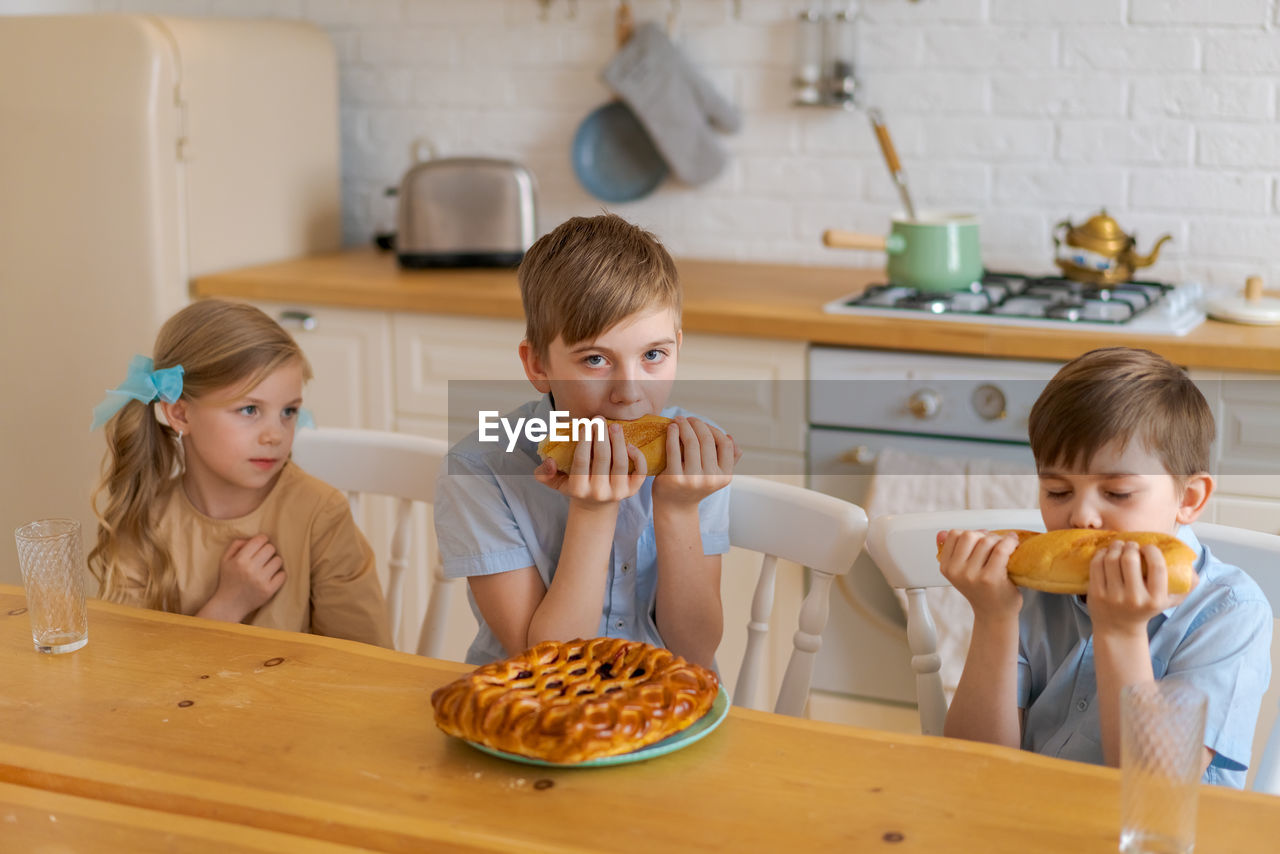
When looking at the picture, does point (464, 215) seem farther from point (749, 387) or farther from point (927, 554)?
point (927, 554)

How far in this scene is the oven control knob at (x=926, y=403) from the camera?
2191mm

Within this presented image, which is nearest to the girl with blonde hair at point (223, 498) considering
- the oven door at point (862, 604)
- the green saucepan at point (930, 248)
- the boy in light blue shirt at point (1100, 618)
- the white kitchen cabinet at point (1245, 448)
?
the boy in light blue shirt at point (1100, 618)

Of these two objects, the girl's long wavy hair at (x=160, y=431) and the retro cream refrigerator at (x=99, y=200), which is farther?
the retro cream refrigerator at (x=99, y=200)

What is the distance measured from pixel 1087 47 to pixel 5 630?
2.12 metres

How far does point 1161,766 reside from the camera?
83 centimetres

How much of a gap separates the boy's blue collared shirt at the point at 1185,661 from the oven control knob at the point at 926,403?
2.99ft

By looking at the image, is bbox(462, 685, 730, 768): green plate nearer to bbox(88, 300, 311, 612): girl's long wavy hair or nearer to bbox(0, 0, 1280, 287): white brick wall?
bbox(88, 300, 311, 612): girl's long wavy hair

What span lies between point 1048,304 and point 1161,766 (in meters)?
1.50

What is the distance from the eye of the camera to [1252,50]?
2.43m

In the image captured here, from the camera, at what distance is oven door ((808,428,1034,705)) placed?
2244 millimetres

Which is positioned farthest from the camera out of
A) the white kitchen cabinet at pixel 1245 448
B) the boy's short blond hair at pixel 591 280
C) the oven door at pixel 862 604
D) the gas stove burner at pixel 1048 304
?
the oven door at pixel 862 604

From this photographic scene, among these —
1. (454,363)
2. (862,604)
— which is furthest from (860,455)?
(454,363)

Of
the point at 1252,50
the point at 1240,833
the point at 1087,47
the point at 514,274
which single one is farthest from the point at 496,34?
the point at 1240,833

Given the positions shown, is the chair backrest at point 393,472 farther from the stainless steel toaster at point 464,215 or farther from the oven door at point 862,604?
the stainless steel toaster at point 464,215
